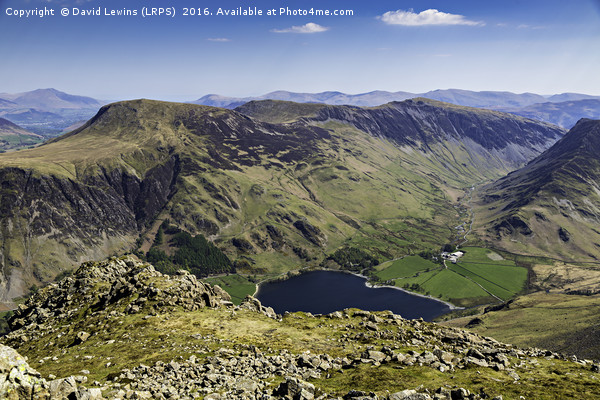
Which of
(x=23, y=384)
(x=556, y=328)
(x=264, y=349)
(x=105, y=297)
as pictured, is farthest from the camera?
(x=556, y=328)

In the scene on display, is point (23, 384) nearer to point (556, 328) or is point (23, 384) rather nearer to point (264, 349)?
point (264, 349)

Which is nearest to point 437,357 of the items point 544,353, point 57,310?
point 544,353

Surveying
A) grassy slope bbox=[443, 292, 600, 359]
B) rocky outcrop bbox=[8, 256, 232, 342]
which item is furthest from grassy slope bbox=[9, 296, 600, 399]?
grassy slope bbox=[443, 292, 600, 359]

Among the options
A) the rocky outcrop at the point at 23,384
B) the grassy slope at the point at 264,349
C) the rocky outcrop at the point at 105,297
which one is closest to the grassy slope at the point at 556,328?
the grassy slope at the point at 264,349

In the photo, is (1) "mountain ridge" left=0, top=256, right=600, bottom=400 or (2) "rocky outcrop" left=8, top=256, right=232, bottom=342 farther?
(2) "rocky outcrop" left=8, top=256, right=232, bottom=342

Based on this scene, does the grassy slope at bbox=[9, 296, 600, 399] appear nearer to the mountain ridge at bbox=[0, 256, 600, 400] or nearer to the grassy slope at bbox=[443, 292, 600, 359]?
the mountain ridge at bbox=[0, 256, 600, 400]

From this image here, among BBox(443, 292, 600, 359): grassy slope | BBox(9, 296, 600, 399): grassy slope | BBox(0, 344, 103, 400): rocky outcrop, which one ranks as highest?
BBox(0, 344, 103, 400): rocky outcrop

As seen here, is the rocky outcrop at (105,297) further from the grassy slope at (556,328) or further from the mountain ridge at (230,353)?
the grassy slope at (556,328)

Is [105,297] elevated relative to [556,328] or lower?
elevated

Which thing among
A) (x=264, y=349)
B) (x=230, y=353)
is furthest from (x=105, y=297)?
(x=264, y=349)

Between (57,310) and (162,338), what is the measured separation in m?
34.8

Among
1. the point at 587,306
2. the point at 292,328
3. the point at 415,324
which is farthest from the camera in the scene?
the point at 587,306

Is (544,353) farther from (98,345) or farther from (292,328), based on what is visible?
(98,345)

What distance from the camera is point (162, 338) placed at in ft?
185
